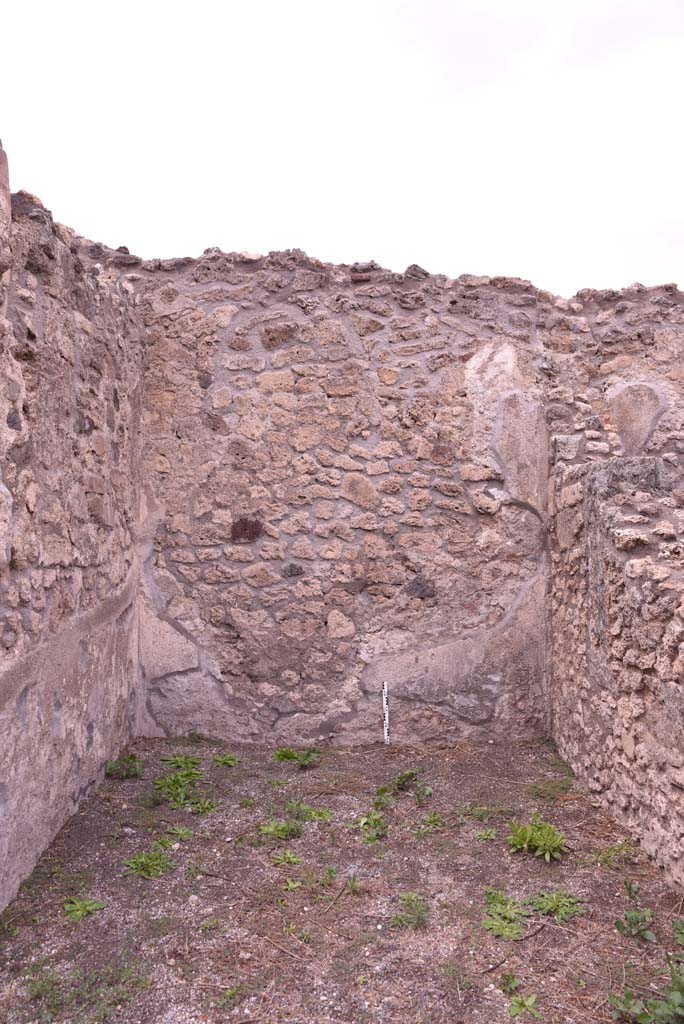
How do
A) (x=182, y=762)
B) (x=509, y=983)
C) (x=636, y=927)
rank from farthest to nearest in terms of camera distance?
(x=182, y=762), (x=636, y=927), (x=509, y=983)

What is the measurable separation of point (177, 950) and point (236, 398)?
116 inches

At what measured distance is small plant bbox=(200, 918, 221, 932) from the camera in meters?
2.43

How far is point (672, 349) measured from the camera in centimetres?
447

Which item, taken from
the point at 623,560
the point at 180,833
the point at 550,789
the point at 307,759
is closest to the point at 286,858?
the point at 180,833

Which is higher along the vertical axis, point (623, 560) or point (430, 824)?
point (623, 560)

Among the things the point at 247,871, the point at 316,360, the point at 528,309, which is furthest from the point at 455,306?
the point at 247,871

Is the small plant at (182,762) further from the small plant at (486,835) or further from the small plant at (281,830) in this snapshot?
the small plant at (486,835)

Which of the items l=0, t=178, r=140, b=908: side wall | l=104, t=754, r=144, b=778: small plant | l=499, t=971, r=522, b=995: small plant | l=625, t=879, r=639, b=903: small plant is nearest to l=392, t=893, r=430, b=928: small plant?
l=499, t=971, r=522, b=995: small plant

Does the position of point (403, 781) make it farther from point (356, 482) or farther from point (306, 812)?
point (356, 482)

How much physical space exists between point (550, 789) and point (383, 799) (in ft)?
2.74

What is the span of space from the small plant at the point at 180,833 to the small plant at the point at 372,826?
27.5 inches

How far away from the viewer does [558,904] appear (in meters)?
2.54

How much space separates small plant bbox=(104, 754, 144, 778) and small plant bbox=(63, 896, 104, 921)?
1.05 m

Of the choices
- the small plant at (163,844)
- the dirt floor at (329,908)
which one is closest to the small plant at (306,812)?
the dirt floor at (329,908)
